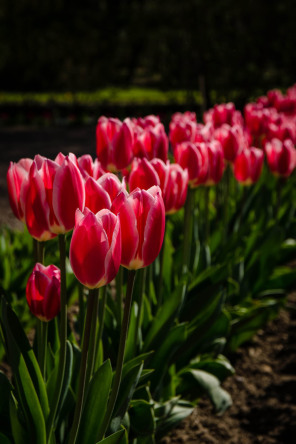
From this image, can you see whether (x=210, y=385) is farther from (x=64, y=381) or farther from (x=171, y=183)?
(x=171, y=183)

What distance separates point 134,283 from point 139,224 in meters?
0.95

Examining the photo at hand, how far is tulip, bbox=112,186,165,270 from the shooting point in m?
1.24

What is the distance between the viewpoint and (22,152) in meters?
10.3

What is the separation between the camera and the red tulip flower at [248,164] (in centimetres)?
278

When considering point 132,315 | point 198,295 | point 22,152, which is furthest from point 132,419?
point 22,152

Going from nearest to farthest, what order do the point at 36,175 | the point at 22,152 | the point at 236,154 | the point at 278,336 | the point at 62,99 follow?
the point at 36,175 < the point at 236,154 < the point at 278,336 < the point at 22,152 < the point at 62,99

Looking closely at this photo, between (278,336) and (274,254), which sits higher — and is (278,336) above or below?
below

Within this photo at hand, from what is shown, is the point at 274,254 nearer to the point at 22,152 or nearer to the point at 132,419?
the point at 132,419

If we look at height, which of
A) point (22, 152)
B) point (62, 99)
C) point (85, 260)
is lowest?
point (85, 260)

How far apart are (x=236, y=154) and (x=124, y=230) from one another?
67.0 inches

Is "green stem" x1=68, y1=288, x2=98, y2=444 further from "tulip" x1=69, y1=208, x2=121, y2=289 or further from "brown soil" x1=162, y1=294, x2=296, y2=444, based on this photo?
"brown soil" x1=162, y1=294, x2=296, y2=444

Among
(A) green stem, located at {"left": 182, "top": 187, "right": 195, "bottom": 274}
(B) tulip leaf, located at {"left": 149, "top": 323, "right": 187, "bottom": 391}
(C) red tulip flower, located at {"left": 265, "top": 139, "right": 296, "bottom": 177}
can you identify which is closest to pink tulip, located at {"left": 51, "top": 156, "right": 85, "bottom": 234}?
(B) tulip leaf, located at {"left": 149, "top": 323, "right": 187, "bottom": 391}

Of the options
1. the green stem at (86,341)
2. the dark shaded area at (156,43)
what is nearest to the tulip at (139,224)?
the green stem at (86,341)

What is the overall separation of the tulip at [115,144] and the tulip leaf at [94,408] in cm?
84
